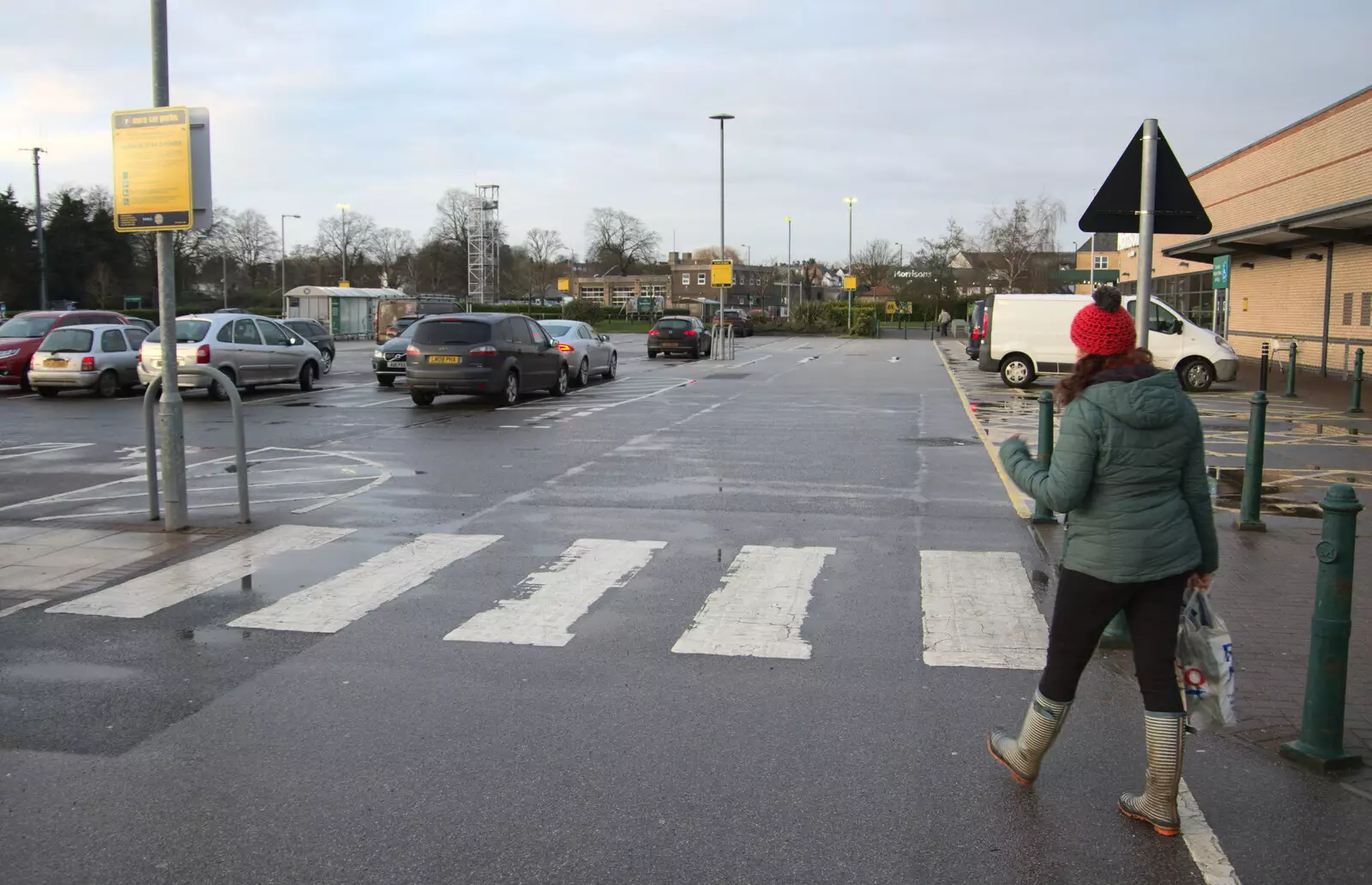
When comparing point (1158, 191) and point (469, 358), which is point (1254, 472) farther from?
point (469, 358)

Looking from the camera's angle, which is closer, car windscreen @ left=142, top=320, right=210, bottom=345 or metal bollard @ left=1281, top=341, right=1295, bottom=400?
car windscreen @ left=142, top=320, right=210, bottom=345

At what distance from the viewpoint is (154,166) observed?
8828mm

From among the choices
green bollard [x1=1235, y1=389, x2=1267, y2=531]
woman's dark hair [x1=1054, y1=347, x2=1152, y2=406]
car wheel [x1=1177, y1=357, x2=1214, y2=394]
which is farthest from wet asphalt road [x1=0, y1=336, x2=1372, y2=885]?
car wheel [x1=1177, y1=357, x2=1214, y2=394]

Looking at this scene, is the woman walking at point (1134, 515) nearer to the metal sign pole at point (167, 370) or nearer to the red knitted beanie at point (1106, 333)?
the red knitted beanie at point (1106, 333)

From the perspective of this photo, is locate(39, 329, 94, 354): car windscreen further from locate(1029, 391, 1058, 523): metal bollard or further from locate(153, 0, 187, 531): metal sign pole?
locate(1029, 391, 1058, 523): metal bollard

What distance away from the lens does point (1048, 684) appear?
4.19 meters

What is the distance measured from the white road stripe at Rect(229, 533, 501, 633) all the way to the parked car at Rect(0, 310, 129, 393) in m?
18.1

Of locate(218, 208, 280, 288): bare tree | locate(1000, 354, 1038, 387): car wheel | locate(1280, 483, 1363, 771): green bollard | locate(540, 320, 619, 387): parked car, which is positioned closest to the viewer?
locate(1280, 483, 1363, 771): green bollard

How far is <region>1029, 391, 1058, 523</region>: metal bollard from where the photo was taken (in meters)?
9.33

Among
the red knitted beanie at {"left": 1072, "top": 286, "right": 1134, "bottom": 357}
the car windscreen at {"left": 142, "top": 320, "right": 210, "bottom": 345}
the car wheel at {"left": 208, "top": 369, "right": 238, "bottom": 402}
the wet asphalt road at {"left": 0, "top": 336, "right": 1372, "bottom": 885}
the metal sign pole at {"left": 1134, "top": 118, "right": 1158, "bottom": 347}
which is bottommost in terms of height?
the wet asphalt road at {"left": 0, "top": 336, "right": 1372, "bottom": 885}

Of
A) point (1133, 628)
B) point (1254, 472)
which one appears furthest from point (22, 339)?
point (1133, 628)

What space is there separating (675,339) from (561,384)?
54.9 ft

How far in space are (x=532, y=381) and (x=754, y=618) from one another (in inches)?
601

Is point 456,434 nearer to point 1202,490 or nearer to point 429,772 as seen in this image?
point 429,772
